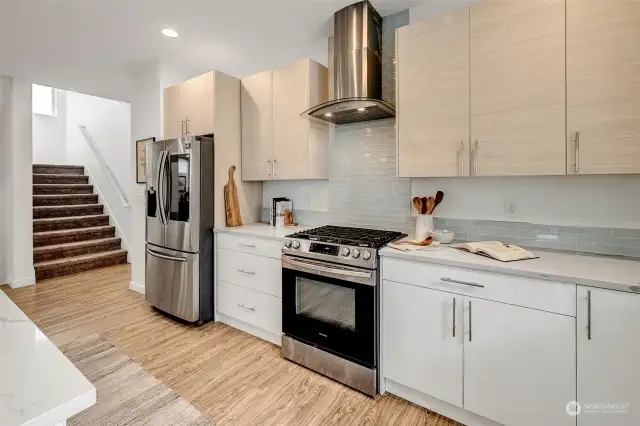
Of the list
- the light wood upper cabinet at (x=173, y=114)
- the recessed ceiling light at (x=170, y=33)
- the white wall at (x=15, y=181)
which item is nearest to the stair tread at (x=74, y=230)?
the white wall at (x=15, y=181)

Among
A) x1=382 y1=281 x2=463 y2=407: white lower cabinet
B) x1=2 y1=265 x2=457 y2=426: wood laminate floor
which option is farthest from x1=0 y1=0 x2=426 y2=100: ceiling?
x1=2 y1=265 x2=457 y2=426: wood laminate floor

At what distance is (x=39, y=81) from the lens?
13.7ft

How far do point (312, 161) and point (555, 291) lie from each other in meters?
1.93

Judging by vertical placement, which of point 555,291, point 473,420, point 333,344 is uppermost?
point 555,291

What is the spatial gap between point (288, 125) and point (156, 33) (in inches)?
59.3

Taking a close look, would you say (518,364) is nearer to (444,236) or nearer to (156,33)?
(444,236)

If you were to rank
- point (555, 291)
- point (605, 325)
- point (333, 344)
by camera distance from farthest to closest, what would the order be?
point (333, 344), point (555, 291), point (605, 325)

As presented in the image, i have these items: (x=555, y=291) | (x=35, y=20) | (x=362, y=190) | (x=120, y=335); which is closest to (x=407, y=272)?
(x=555, y=291)

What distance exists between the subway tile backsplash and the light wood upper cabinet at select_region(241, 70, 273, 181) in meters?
1.66

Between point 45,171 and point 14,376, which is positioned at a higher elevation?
point 45,171

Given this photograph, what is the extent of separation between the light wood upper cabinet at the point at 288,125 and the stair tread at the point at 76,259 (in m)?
3.57

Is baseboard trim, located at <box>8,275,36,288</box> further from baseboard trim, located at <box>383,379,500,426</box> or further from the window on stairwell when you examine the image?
baseboard trim, located at <box>383,379,500,426</box>

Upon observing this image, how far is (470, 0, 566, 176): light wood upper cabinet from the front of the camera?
1697 mm

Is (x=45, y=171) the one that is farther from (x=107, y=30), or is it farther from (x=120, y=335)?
(x=120, y=335)
